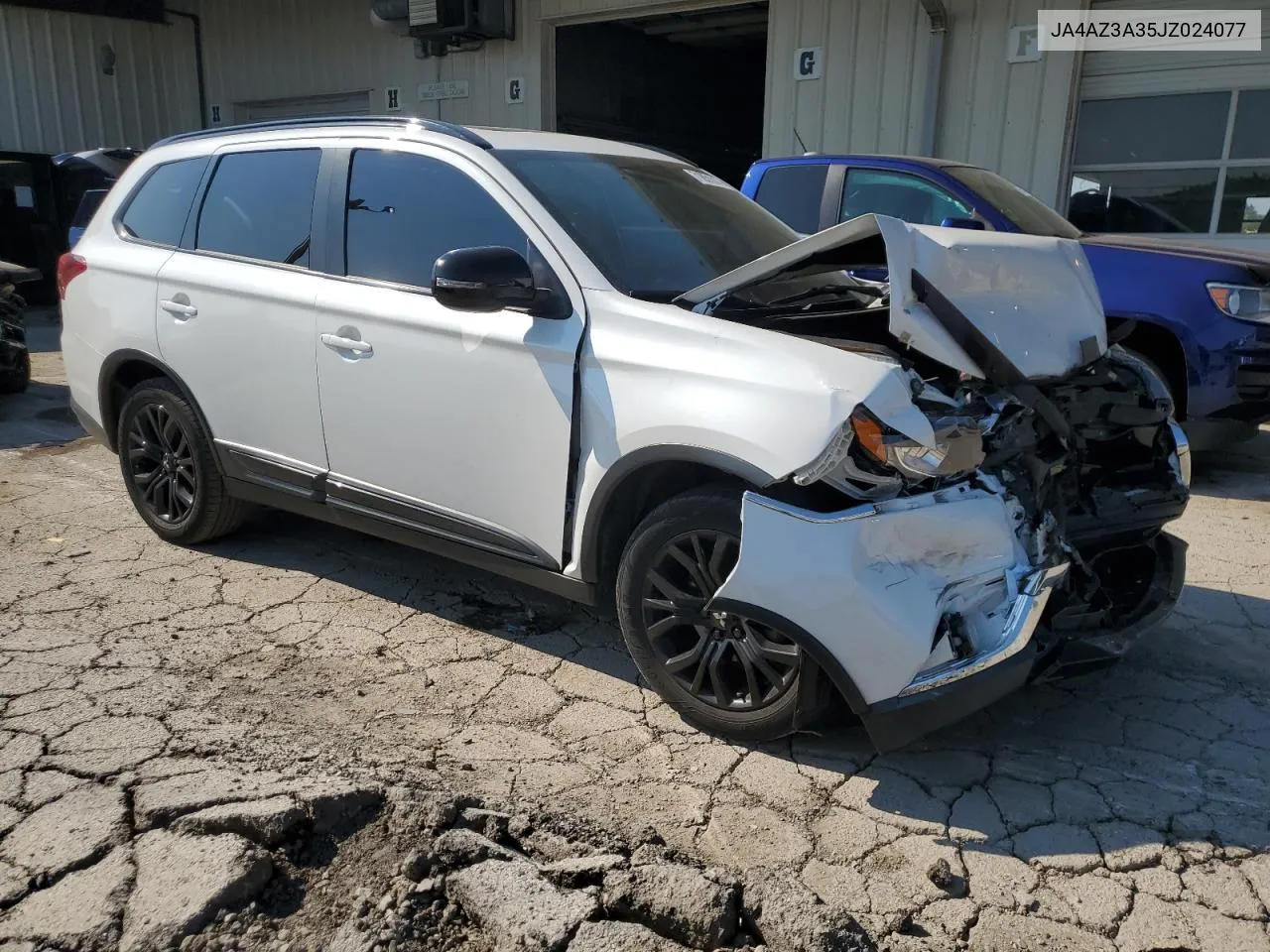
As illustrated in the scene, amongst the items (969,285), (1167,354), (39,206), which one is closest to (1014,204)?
(1167,354)

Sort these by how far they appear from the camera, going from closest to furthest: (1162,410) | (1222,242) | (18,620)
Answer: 1. (1162,410)
2. (18,620)
3. (1222,242)

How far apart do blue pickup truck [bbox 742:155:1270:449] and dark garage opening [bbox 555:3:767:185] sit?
18.6 feet

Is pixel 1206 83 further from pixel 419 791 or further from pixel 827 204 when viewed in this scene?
pixel 419 791

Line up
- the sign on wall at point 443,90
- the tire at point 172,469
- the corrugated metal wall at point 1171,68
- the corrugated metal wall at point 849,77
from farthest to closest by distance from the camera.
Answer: the sign on wall at point 443,90 → the corrugated metal wall at point 849,77 → the corrugated metal wall at point 1171,68 → the tire at point 172,469

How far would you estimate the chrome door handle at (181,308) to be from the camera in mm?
4430

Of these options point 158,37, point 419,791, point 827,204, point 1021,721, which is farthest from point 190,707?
point 158,37

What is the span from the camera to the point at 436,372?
3625 mm

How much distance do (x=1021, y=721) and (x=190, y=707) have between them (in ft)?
8.93

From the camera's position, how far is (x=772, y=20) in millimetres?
10625

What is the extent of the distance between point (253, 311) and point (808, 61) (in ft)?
25.9

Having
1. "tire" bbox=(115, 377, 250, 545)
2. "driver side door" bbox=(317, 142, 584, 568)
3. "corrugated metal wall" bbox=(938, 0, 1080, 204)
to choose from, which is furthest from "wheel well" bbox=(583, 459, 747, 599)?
"corrugated metal wall" bbox=(938, 0, 1080, 204)

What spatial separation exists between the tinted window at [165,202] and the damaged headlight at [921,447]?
3442 millimetres

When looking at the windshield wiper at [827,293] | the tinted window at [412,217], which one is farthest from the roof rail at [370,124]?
the windshield wiper at [827,293]

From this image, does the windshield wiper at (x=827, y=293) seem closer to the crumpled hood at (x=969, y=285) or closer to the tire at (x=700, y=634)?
the crumpled hood at (x=969, y=285)
